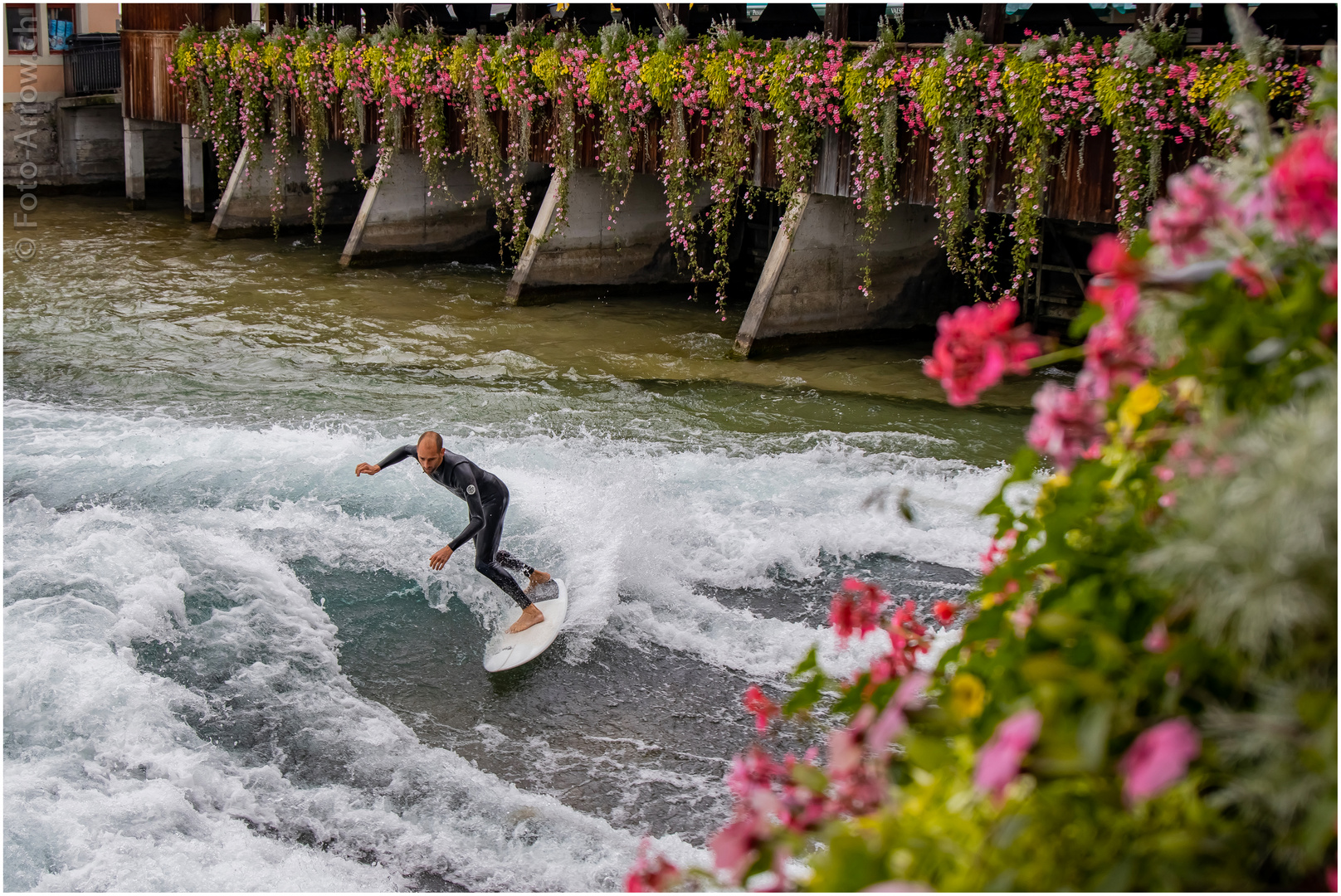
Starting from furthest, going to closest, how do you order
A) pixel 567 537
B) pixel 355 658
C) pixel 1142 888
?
pixel 567 537, pixel 355 658, pixel 1142 888

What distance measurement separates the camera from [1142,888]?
1.26 m

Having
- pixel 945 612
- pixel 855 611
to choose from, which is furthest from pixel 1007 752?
pixel 945 612

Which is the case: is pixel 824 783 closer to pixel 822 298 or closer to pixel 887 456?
pixel 887 456

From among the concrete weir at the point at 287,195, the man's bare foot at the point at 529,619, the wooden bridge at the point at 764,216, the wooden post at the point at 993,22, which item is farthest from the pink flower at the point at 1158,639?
the concrete weir at the point at 287,195

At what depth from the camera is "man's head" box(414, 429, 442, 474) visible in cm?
680

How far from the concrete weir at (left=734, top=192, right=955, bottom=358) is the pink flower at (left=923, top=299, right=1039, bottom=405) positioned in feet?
37.1

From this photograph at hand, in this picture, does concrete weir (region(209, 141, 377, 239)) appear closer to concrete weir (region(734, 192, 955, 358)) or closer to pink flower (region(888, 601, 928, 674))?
concrete weir (region(734, 192, 955, 358))

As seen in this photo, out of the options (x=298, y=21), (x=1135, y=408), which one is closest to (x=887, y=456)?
(x=1135, y=408)

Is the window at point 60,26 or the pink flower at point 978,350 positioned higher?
the window at point 60,26

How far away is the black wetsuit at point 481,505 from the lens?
275 inches

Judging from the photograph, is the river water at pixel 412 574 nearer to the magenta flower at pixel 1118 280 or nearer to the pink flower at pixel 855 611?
the pink flower at pixel 855 611

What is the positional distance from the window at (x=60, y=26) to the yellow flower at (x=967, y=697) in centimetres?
2746

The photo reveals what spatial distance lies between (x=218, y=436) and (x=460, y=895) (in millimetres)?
6541

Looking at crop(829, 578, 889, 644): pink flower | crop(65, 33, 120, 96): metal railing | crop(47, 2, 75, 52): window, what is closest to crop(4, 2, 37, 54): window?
crop(47, 2, 75, 52): window
